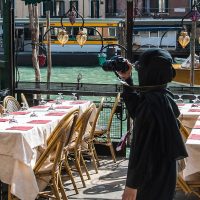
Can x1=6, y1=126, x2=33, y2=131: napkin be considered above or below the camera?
below

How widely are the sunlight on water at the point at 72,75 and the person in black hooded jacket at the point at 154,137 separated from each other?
2439cm

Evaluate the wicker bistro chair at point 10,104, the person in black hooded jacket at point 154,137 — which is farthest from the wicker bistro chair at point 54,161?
the person in black hooded jacket at point 154,137

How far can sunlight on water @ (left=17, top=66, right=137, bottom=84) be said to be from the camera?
28.9 metres

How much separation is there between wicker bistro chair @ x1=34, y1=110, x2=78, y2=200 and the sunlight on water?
2220 cm

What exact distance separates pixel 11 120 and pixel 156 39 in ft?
98.7

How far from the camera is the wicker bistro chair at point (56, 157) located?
4883 millimetres

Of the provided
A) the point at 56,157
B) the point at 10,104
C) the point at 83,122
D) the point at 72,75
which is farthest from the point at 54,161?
the point at 72,75

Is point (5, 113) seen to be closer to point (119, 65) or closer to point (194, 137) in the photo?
point (194, 137)

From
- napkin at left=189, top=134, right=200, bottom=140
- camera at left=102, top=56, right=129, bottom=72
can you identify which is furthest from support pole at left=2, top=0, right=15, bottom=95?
camera at left=102, top=56, right=129, bottom=72

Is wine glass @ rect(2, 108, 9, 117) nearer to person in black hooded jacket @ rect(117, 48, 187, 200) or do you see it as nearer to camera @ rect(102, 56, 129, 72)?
camera @ rect(102, 56, 129, 72)

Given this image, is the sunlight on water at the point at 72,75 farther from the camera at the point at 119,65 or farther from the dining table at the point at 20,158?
the camera at the point at 119,65

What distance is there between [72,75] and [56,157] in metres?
26.2

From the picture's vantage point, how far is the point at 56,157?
498 cm

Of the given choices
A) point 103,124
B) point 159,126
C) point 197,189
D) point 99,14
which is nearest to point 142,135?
point 159,126
